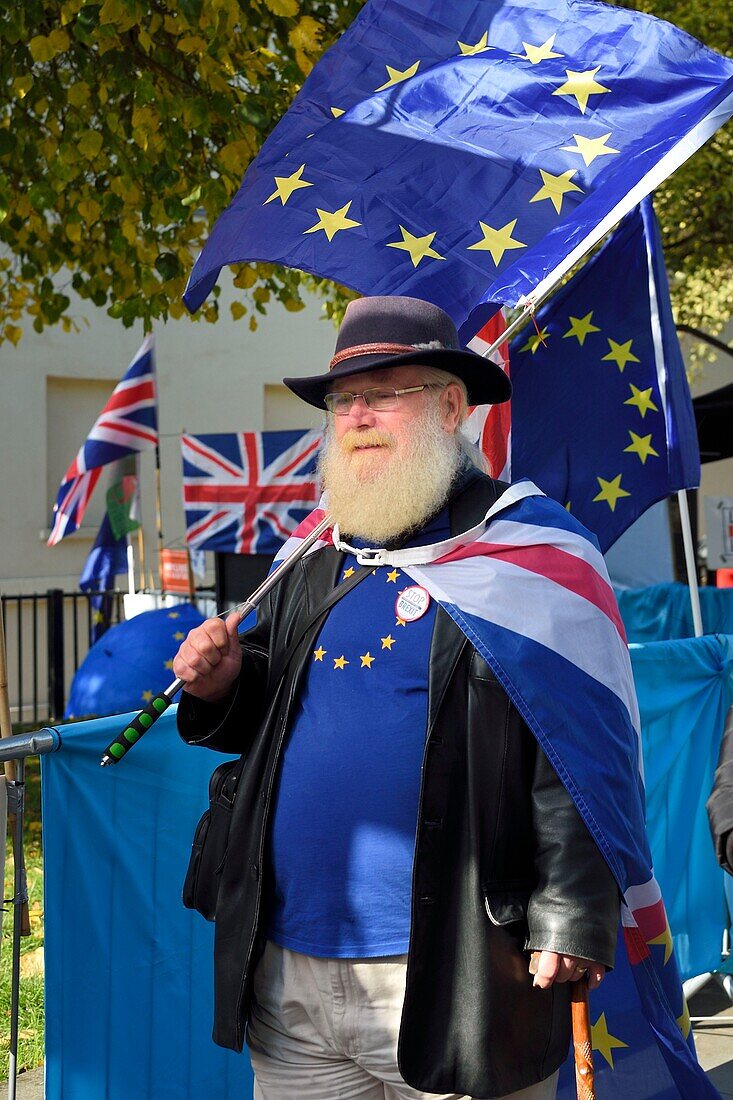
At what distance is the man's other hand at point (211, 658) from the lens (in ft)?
8.07

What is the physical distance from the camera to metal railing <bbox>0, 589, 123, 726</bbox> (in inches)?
512

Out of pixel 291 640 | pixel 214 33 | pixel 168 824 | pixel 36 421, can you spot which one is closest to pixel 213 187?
pixel 214 33

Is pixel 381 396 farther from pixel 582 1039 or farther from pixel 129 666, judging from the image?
pixel 129 666

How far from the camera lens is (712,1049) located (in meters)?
4.64

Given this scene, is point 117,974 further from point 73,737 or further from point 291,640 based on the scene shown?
point 291,640

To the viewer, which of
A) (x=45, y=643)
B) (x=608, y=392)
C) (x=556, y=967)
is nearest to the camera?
(x=556, y=967)

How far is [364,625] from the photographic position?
248 centimetres

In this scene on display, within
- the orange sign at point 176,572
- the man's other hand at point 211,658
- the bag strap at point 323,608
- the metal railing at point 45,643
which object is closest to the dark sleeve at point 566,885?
the bag strap at point 323,608

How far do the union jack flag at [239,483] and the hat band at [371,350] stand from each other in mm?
8338

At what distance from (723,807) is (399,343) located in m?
1.08

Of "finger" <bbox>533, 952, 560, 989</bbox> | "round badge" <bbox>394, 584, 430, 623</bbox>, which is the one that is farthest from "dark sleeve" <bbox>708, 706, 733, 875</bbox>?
"round badge" <bbox>394, 584, 430, 623</bbox>

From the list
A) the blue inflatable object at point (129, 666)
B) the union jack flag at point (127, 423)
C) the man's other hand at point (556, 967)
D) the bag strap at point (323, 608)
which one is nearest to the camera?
the man's other hand at point (556, 967)

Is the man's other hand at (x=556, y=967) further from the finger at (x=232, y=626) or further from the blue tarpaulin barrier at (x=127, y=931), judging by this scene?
the blue tarpaulin barrier at (x=127, y=931)

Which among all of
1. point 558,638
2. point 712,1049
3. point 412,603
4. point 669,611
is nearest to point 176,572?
point 669,611
